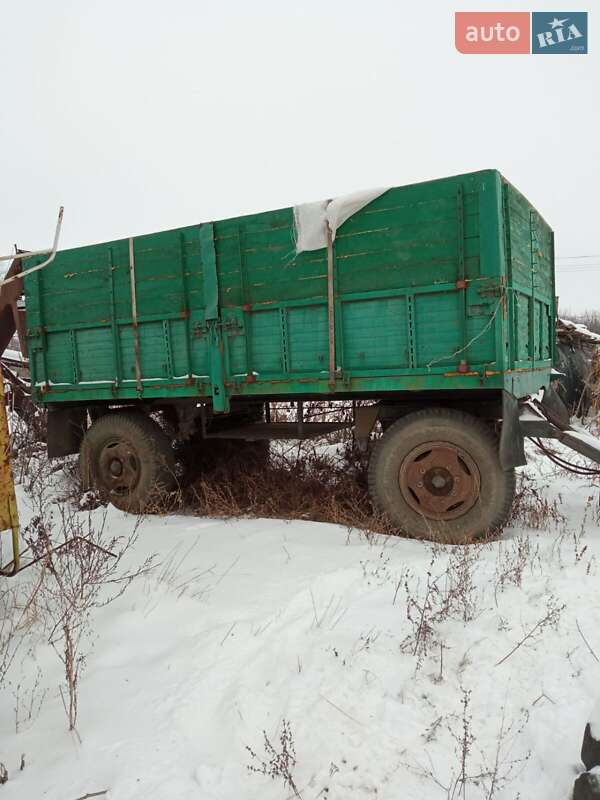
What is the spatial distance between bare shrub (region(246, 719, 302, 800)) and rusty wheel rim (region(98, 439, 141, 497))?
4.27 meters

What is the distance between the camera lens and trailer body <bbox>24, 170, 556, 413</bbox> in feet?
14.3

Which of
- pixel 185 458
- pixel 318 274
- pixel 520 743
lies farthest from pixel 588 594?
pixel 185 458

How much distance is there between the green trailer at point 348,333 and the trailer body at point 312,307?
2 centimetres

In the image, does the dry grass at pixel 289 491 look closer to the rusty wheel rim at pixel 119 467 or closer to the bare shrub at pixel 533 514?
the rusty wheel rim at pixel 119 467

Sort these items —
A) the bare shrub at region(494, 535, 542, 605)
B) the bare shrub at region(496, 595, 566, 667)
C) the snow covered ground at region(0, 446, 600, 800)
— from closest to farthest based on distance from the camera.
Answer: the snow covered ground at region(0, 446, 600, 800) → the bare shrub at region(496, 595, 566, 667) → the bare shrub at region(494, 535, 542, 605)

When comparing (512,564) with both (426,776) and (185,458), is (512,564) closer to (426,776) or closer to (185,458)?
(426,776)

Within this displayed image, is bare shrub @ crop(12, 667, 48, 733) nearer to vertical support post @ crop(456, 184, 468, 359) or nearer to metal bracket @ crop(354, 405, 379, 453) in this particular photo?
metal bracket @ crop(354, 405, 379, 453)

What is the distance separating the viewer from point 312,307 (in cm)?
494

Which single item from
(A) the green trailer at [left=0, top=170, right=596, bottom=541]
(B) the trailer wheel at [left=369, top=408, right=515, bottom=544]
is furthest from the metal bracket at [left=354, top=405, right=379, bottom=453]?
(B) the trailer wheel at [left=369, top=408, right=515, bottom=544]

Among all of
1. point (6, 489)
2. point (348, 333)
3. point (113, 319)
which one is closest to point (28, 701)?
point (6, 489)

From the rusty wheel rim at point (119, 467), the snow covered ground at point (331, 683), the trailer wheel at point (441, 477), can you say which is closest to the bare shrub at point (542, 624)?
the snow covered ground at point (331, 683)

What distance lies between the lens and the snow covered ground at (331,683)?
7.28ft

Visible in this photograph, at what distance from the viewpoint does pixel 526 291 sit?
4840mm

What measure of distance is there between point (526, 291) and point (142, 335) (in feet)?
12.4
